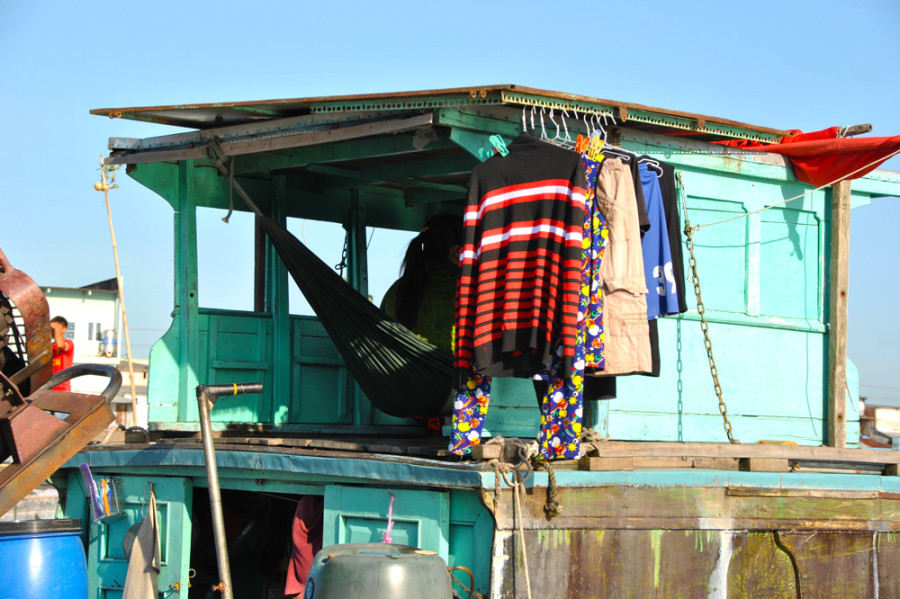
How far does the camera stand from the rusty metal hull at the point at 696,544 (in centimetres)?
437

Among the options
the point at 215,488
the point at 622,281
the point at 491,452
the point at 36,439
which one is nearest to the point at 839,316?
the point at 622,281

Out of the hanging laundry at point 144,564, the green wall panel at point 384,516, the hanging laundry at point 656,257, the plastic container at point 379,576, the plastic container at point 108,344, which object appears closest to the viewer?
the plastic container at point 379,576

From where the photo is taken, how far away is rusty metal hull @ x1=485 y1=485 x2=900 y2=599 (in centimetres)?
437

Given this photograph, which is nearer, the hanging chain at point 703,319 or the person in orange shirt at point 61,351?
the hanging chain at point 703,319

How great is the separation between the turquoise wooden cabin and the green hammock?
0.31 metres

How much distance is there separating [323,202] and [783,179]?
11.3 ft

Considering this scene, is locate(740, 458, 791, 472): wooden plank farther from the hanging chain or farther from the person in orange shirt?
the person in orange shirt

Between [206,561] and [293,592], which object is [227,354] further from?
[293,592]

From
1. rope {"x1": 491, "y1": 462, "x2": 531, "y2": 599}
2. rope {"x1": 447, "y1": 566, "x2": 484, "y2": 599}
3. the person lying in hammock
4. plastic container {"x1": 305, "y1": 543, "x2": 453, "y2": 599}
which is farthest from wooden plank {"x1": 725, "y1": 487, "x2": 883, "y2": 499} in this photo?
the person lying in hammock

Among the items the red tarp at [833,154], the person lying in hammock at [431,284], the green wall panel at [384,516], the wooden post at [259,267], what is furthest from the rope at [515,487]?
the wooden post at [259,267]

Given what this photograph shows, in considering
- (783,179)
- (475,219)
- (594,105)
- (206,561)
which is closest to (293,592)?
(206,561)

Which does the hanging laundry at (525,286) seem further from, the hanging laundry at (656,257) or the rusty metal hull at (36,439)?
the rusty metal hull at (36,439)

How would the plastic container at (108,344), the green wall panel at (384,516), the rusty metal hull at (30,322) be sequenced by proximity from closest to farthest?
the rusty metal hull at (30,322) < the green wall panel at (384,516) < the plastic container at (108,344)

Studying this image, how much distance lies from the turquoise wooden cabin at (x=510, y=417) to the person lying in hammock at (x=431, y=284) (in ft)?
1.39
